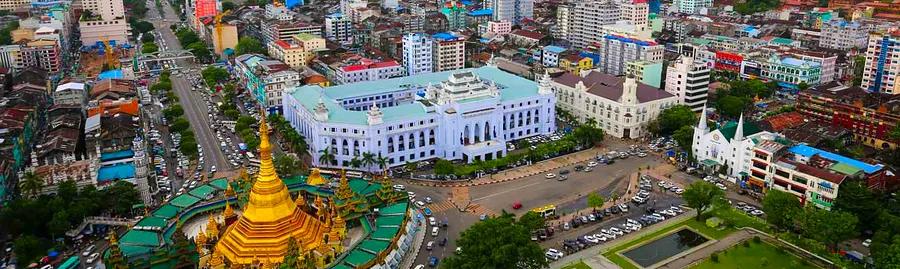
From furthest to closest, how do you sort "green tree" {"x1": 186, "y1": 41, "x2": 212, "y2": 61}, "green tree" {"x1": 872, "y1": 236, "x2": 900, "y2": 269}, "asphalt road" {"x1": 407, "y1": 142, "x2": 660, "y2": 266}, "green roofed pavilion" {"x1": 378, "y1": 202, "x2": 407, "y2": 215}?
1. "green tree" {"x1": 186, "y1": 41, "x2": 212, "y2": 61}
2. "asphalt road" {"x1": 407, "y1": 142, "x2": 660, "y2": 266}
3. "green roofed pavilion" {"x1": 378, "y1": 202, "x2": 407, "y2": 215}
4. "green tree" {"x1": 872, "y1": 236, "x2": 900, "y2": 269}

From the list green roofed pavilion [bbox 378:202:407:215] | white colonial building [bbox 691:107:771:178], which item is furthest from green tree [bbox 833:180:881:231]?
green roofed pavilion [bbox 378:202:407:215]

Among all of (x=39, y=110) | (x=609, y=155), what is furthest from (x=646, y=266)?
(x=39, y=110)

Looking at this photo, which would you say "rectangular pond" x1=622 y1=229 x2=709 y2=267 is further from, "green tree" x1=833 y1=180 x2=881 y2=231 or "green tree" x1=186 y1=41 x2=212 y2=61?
"green tree" x1=186 y1=41 x2=212 y2=61

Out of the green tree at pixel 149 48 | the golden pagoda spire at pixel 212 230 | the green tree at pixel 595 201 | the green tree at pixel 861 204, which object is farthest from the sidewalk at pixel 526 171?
the green tree at pixel 149 48

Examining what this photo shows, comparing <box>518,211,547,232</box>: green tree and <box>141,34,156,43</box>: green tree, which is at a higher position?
<box>141,34,156,43</box>: green tree

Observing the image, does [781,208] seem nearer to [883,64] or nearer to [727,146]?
[727,146]

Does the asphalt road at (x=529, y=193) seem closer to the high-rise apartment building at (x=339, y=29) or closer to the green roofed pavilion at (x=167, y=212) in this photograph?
the green roofed pavilion at (x=167, y=212)
